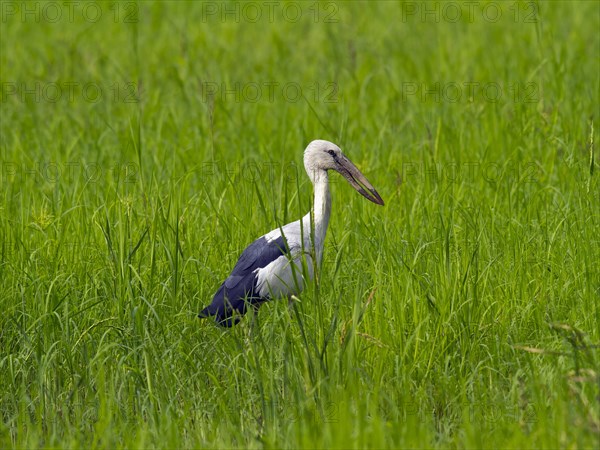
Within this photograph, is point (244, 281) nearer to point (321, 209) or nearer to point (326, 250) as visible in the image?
point (321, 209)

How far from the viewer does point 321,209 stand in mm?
5402

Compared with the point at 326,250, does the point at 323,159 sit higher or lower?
higher

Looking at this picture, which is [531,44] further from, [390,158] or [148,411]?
[148,411]

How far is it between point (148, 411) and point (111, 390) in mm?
170

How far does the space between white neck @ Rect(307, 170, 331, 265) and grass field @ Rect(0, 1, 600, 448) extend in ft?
0.61

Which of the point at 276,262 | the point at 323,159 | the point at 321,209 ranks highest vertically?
the point at 323,159

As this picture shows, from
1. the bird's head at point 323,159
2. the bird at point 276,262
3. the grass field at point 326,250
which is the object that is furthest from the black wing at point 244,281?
the bird's head at point 323,159

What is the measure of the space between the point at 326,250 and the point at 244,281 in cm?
84

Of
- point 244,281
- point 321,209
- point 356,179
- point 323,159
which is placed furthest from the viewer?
point 356,179

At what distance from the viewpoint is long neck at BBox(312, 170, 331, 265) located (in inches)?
210

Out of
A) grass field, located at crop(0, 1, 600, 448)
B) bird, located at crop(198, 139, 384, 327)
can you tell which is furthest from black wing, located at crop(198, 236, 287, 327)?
grass field, located at crop(0, 1, 600, 448)

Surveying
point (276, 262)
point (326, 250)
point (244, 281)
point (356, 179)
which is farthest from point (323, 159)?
point (244, 281)

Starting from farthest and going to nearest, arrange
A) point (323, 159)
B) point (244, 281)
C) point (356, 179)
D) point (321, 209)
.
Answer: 1. point (356, 179)
2. point (323, 159)
3. point (321, 209)
4. point (244, 281)

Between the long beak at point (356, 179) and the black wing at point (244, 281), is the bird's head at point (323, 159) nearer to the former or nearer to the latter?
the long beak at point (356, 179)
